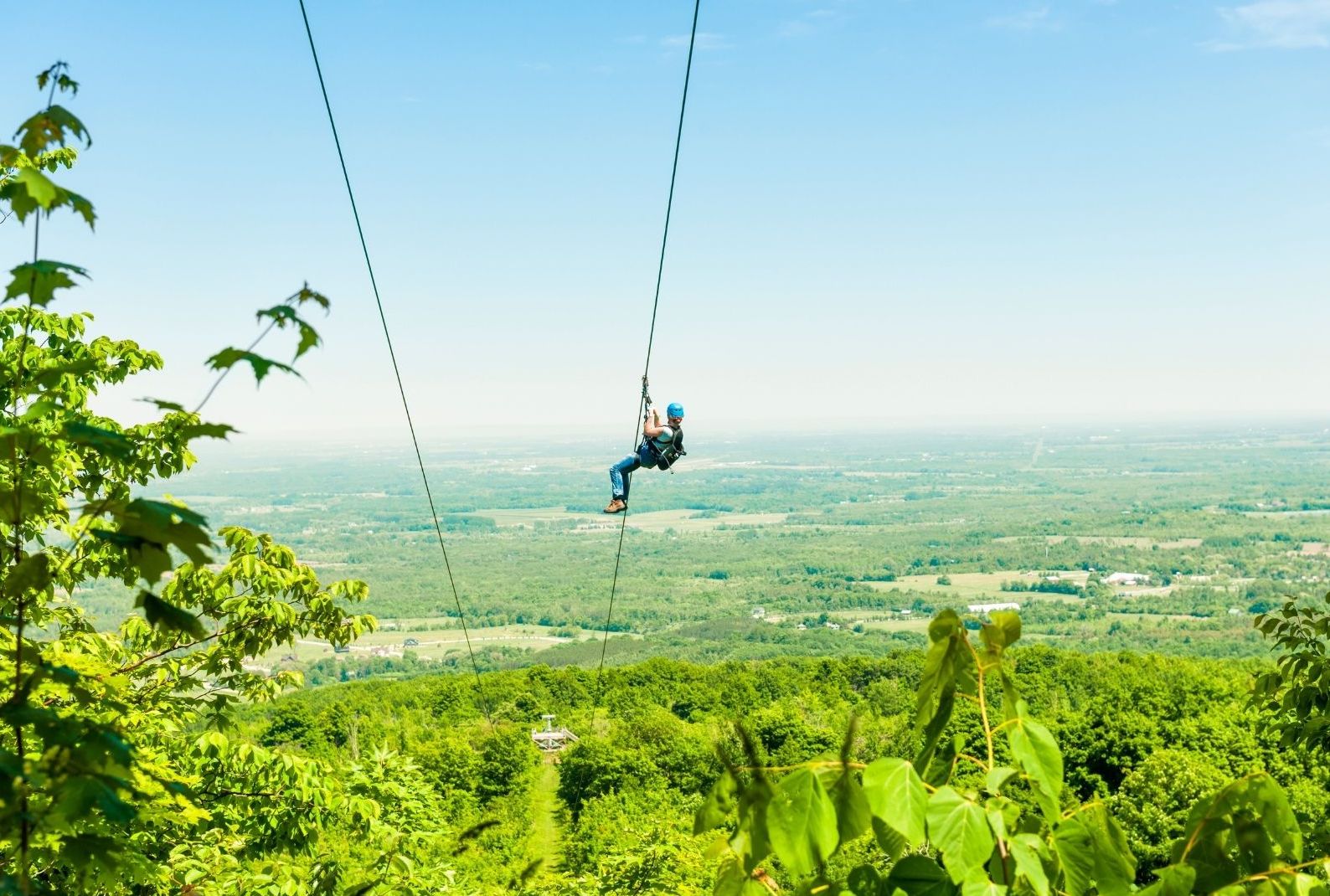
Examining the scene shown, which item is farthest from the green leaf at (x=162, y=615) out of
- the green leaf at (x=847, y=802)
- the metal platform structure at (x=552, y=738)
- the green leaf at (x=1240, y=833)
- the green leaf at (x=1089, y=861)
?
the metal platform structure at (x=552, y=738)

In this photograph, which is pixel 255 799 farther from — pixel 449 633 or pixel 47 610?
pixel 449 633

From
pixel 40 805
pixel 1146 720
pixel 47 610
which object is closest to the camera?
pixel 40 805

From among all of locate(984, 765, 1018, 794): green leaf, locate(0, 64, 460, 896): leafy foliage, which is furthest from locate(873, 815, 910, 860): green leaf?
locate(0, 64, 460, 896): leafy foliage

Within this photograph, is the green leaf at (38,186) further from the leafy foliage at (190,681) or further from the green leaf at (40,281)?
the leafy foliage at (190,681)

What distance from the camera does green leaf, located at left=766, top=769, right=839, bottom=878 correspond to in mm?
1380

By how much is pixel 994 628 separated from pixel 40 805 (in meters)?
2.16

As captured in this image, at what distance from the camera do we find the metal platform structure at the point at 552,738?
48750 millimetres

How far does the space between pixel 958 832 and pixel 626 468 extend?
987 centimetres

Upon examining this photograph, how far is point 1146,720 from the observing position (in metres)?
36.0

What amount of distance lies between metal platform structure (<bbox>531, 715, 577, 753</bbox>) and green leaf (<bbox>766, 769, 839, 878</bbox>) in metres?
48.7

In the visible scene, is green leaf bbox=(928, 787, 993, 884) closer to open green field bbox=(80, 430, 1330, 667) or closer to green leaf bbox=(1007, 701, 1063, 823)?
green leaf bbox=(1007, 701, 1063, 823)

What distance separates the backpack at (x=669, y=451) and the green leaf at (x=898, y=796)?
8911 mm

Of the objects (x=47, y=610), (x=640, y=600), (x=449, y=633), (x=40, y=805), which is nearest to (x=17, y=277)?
(x=40, y=805)

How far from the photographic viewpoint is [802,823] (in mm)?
1405
